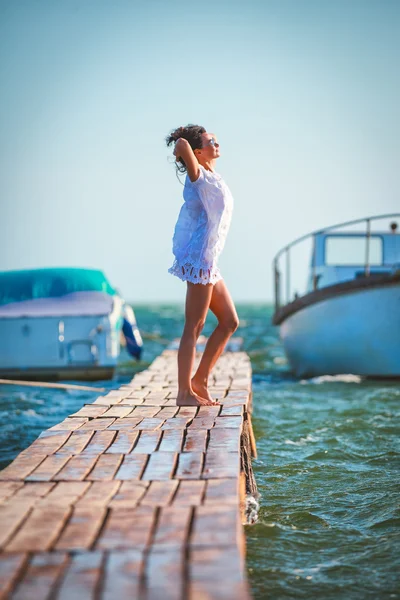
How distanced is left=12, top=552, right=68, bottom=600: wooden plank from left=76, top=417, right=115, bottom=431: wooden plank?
2.13 m

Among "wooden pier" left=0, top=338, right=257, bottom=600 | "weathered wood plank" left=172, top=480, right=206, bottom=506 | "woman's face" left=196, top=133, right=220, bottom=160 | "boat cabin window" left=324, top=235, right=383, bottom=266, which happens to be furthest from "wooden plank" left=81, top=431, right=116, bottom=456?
"boat cabin window" left=324, top=235, right=383, bottom=266

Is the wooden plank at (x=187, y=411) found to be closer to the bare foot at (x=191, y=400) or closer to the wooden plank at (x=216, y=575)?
the bare foot at (x=191, y=400)

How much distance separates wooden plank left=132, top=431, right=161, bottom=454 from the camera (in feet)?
12.9

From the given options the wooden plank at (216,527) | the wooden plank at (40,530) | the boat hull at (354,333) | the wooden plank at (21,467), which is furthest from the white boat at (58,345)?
the wooden plank at (216,527)

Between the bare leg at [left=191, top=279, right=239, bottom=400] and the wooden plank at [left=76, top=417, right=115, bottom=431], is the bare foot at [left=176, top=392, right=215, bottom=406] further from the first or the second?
the wooden plank at [left=76, top=417, right=115, bottom=431]

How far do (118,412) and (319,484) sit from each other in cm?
159

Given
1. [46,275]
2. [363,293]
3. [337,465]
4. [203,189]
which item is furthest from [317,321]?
[203,189]

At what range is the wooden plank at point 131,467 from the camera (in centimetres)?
341

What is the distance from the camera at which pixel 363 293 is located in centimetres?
1190

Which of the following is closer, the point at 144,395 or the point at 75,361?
the point at 144,395

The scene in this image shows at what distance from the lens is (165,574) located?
228 centimetres

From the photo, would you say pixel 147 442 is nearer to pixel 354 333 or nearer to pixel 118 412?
pixel 118 412

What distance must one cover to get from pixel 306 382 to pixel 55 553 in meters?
11.2

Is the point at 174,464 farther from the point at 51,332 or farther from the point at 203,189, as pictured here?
the point at 51,332
